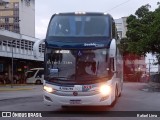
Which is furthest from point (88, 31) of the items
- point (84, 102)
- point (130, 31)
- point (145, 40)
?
point (130, 31)

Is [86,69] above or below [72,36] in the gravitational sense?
below

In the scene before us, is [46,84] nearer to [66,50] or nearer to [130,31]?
[66,50]

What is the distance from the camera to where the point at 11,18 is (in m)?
125

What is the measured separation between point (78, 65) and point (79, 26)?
5.34 ft

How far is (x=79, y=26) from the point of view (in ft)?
54.2

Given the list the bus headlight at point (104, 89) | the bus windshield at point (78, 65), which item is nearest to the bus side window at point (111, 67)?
the bus windshield at point (78, 65)

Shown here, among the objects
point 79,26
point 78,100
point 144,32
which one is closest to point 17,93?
point 79,26

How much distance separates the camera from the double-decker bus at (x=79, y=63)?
15.5m

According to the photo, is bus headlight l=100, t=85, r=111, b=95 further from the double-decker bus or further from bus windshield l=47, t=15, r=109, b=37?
bus windshield l=47, t=15, r=109, b=37

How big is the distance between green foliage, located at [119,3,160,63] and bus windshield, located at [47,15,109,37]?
20.8 meters

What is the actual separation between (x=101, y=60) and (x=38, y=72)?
4055cm

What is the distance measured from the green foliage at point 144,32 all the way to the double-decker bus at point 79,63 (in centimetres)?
2114

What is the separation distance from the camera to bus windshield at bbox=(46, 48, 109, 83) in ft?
51.7

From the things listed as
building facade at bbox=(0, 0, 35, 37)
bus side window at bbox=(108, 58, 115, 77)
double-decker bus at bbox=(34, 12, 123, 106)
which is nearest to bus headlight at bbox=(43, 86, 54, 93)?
double-decker bus at bbox=(34, 12, 123, 106)
